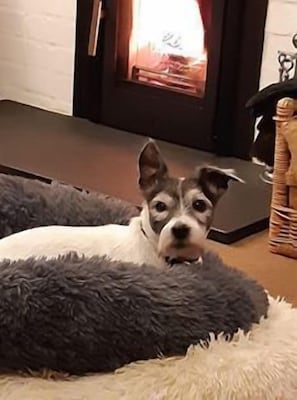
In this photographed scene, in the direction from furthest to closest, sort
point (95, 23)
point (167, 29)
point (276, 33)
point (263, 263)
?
1. point (95, 23)
2. point (167, 29)
3. point (276, 33)
4. point (263, 263)

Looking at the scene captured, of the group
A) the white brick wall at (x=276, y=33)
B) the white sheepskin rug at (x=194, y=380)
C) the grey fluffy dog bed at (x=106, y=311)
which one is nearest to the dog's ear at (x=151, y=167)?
the grey fluffy dog bed at (x=106, y=311)

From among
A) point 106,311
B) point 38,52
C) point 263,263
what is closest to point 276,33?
point 263,263

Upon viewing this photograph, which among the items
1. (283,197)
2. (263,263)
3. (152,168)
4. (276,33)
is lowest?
(263,263)

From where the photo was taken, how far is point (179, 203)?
1.77 m

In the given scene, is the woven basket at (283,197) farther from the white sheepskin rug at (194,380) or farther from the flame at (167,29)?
the white sheepskin rug at (194,380)

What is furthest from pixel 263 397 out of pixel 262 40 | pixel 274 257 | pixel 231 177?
pixel 262 40

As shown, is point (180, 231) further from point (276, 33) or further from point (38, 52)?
point (38, 52)

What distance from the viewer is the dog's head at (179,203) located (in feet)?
5.68

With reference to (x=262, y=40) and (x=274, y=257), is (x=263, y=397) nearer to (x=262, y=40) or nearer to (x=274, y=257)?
(x=274, y=257)

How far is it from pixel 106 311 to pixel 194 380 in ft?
0.58

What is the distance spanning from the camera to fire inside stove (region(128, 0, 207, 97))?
3.17 m

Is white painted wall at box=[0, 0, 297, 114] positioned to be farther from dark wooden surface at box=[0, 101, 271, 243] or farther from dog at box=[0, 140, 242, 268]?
dog at box=[0, 140, 242, 268]

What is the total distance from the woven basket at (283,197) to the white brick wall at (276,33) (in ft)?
1.83

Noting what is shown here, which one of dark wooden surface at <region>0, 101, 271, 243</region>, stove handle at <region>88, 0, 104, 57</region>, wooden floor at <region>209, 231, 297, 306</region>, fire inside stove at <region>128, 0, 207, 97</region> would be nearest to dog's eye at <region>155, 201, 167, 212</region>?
wooden floor at <region>209, 231, 297, 306</region>
